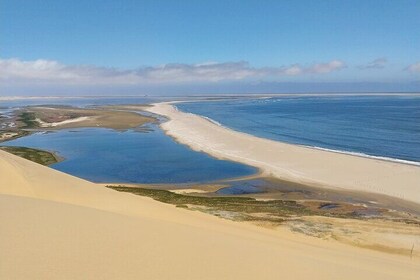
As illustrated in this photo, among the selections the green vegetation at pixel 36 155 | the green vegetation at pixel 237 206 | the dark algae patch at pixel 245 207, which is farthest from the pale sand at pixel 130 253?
the green vegetation at pixel 36 155

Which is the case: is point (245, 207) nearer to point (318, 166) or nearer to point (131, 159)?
point (318, 166)

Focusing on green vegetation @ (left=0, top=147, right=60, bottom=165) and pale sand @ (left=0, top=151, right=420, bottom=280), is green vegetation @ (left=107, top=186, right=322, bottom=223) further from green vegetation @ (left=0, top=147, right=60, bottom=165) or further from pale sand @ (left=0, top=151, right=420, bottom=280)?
green vegetation @ (left=0, top=147, right=60, bottom=165)

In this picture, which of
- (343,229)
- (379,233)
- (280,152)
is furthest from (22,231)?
(280,152)

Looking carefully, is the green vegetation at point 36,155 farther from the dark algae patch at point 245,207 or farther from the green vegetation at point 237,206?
the dark algae patch at point 245,207

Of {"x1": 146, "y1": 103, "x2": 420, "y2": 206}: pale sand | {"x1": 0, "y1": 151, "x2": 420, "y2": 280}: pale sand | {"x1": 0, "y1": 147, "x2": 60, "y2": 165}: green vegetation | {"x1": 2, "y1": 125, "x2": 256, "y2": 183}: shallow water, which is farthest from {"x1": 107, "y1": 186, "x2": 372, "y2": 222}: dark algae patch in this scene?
{"x1": 0, "y1": 147, "x2": 60, "y2": 165}: green vegetation

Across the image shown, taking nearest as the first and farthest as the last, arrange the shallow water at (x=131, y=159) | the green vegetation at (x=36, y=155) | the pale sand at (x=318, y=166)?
the pale sand at (x=318, y=166) < the shallow water at (x=131, y=159) < the green vegetation at (x=36, y=155)

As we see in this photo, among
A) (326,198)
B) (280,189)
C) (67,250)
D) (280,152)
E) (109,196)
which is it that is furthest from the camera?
(280,152)

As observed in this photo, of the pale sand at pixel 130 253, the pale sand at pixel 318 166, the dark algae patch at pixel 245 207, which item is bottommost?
the dark algae patch at pixel 245 207

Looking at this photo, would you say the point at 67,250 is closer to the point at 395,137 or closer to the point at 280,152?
the point at 280,152
